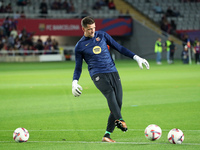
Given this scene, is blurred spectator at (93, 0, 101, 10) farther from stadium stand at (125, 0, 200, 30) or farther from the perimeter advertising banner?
stadium stand at (125, 0, 200, 30)

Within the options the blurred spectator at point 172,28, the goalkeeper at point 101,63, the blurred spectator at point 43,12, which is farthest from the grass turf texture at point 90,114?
the blurred spectator at point 172,28

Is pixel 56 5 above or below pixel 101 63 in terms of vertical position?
below

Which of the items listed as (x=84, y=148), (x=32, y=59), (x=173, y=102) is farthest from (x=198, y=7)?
(x=84, y=148)

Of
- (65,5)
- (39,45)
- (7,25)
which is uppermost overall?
(65,5)

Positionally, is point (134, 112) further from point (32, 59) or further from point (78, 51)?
point (32, 59)

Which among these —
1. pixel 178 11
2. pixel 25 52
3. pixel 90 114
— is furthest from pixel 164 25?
pixel 90 114

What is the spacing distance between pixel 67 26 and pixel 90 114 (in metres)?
34.3

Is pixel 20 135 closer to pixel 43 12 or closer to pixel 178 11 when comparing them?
pixel 43 12

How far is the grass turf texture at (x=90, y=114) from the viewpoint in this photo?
28.2 feet

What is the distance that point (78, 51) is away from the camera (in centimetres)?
843

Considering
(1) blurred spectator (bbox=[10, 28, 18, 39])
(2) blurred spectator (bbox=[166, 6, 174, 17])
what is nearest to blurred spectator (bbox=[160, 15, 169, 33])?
(2) blurred spectator (bbox=[166, 6, 174, 17])

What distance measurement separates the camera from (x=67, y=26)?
46344 millimetres

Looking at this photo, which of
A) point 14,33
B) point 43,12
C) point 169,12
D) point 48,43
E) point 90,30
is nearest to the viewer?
point 90,30

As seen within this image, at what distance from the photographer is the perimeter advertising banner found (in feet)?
148
